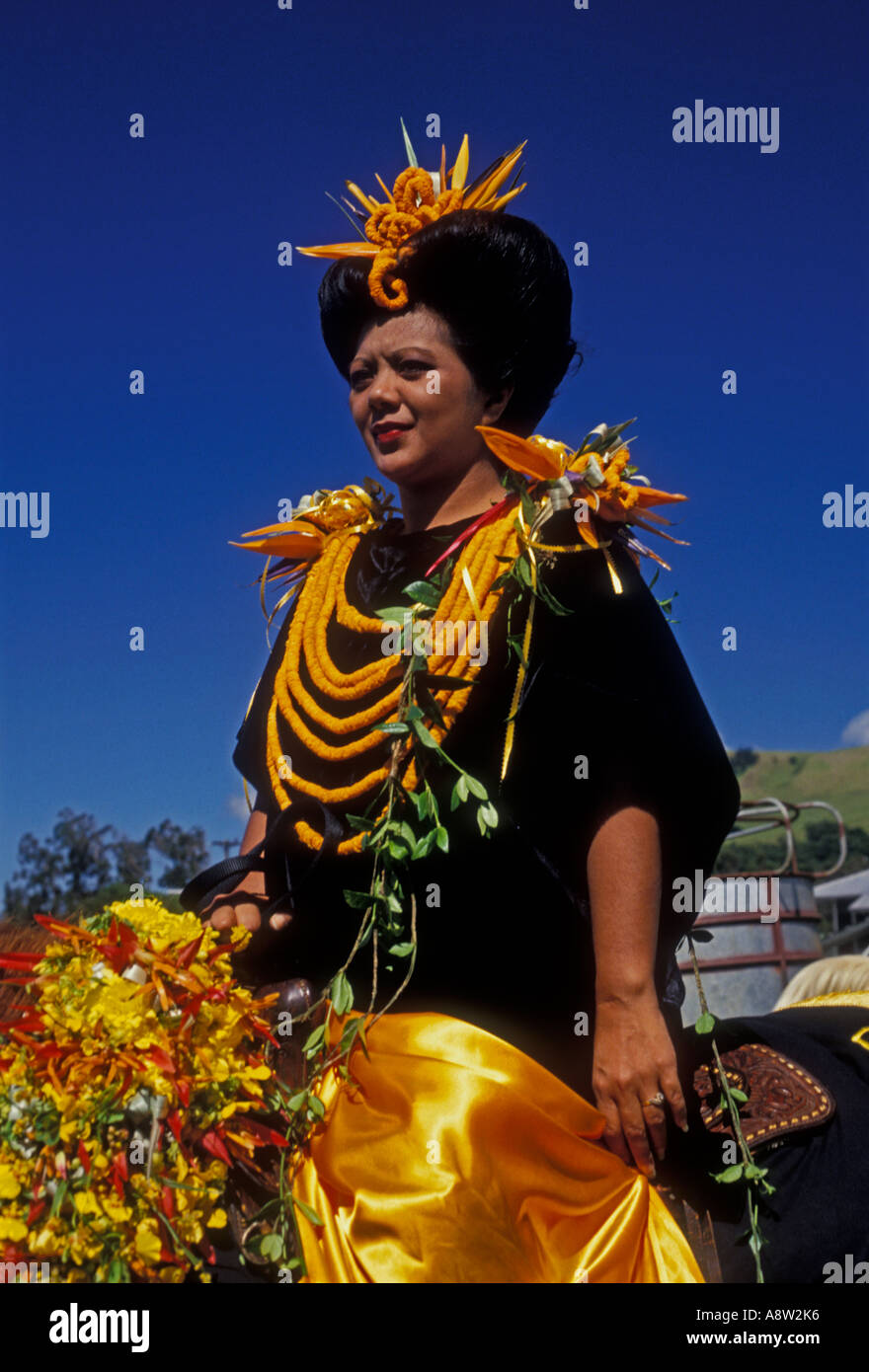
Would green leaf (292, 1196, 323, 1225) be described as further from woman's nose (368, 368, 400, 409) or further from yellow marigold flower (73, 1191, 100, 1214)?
woman's nose (368, 368, 400, 409)

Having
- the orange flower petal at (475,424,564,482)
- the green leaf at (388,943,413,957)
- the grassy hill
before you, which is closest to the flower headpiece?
the orange flower petal at (475,424,564,482)

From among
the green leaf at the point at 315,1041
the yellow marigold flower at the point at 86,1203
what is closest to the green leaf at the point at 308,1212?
the green leaf at the point at 315,1041

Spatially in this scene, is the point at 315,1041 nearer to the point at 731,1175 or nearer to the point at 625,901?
the point at 625,901

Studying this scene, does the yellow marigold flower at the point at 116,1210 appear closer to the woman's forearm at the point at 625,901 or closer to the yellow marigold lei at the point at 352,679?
the yellow marigold lei at the point at 352,679

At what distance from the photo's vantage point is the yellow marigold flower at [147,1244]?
6.72 ft

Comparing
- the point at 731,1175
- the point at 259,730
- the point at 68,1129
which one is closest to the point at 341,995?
the point at 68,1129

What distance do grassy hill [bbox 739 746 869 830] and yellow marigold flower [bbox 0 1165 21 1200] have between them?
356 feet

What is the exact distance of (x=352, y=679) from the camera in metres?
2.83

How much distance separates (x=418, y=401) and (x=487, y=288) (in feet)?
1.12

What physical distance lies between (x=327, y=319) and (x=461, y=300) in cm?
43

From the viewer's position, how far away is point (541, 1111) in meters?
2.27
